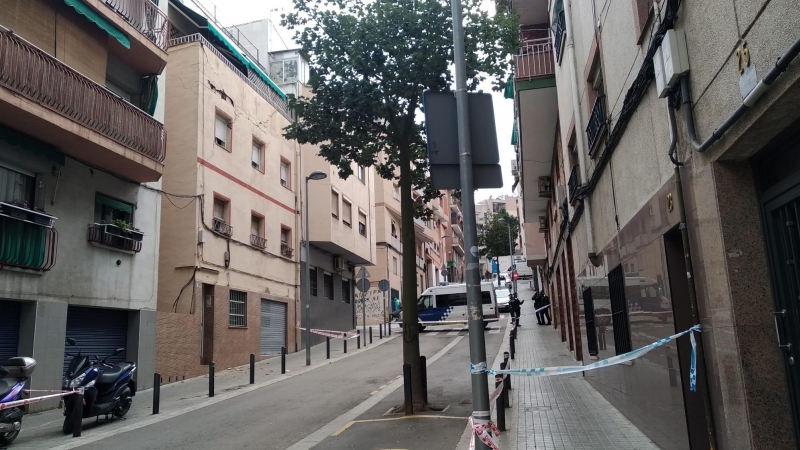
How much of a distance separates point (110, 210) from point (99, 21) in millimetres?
4300

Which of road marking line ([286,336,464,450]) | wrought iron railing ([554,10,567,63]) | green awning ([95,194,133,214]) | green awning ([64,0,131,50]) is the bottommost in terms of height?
road marking line ([286,336,464,450])

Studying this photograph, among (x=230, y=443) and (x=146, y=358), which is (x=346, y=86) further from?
(x=146, y=358)

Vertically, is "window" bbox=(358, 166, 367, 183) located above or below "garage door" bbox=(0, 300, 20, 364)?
above

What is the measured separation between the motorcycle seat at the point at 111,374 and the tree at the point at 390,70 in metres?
4.70

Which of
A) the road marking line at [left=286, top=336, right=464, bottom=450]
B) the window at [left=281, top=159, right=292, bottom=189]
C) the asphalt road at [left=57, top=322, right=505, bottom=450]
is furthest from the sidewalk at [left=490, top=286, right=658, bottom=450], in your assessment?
the window at [left=281, top=159, right=292, bottom=189]

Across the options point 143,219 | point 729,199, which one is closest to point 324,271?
point 143,219

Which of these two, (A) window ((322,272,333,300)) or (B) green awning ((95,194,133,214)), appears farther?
(A) window ((322,272,333,300))

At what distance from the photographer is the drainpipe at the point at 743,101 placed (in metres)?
3.12

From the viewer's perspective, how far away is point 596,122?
8891mm

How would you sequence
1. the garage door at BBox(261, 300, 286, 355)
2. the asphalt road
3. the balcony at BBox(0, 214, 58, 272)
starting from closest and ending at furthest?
the asphalt road, the balcony at BBox(0, 214, 58, 272), the garage door at BBox(261, 300, 286, 355)

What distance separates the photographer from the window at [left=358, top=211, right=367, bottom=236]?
3064 centimetres

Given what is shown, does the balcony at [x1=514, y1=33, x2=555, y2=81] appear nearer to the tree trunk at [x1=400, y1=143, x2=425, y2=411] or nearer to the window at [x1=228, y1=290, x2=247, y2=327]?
the tree trunk at [x1=400, y1=143, x2=425, y2=411]

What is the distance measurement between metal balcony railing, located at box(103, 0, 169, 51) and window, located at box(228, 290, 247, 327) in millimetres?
8040

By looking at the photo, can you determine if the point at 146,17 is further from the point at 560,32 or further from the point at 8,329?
the point at 560,32
